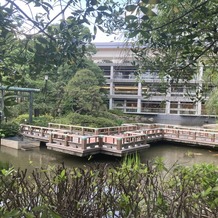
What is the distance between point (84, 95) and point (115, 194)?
12906mm

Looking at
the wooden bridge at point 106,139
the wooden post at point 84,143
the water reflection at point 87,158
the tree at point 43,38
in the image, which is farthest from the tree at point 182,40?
the wooden bridge at point 106,139

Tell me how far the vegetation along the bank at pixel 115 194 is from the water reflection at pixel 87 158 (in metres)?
5.91

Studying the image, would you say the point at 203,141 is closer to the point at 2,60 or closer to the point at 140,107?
the point at 2,60

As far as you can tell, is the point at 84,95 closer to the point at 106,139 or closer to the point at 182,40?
the point at 106,139

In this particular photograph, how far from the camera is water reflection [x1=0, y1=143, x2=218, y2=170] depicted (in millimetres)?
7574

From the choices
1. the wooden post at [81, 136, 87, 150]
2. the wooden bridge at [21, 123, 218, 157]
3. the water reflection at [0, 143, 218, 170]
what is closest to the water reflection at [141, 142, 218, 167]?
the water reflection at [0, 143, 218, 170]

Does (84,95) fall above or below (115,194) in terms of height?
above

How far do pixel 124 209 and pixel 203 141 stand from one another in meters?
9.63

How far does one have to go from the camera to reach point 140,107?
25.2 meters

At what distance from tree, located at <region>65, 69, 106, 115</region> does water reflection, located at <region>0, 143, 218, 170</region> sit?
15.7 ft

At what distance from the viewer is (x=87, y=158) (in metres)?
8.05

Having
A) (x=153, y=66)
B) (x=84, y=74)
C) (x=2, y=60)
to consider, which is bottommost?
(x=2, y=60)

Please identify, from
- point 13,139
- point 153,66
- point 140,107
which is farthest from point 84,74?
point 153,66

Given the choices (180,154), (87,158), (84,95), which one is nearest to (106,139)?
(87,158)
